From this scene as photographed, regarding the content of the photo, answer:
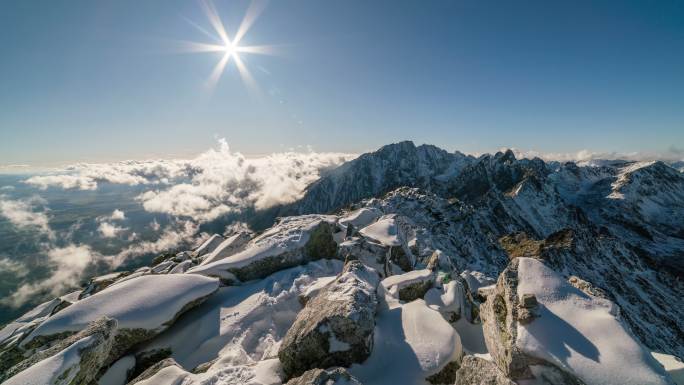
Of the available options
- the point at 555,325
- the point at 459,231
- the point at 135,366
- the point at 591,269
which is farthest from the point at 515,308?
the point at 591,269

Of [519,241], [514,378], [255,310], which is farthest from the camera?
[519,241]

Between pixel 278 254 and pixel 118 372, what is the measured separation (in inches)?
387

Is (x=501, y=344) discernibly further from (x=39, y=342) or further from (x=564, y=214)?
(x=564, y=214)

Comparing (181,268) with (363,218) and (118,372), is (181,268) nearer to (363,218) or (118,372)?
(118,372)

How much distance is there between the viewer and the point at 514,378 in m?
7.09

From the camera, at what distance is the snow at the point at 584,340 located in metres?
6.41

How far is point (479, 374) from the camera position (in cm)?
711

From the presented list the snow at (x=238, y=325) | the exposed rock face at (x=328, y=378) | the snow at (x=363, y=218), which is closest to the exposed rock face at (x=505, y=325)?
the exposed rock face at (x=328, y=378)

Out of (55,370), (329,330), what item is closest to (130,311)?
(55,370)

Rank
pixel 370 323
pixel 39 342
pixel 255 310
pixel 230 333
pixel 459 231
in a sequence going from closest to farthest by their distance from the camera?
pixel 370 323 → pixel 39 342 → pixel 230 333 → pixel 255 310 → pixel 459 231

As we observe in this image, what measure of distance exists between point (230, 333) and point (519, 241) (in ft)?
372

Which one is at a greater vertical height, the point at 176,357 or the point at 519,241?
the point at 176,357

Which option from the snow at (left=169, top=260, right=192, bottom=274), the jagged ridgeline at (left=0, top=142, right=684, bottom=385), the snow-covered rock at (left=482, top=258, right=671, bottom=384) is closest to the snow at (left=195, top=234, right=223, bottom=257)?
the snow at (left=169, top=260, right=192, bottom=274)

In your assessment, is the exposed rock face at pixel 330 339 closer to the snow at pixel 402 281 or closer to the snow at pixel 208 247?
the snow at pixel 402 281
